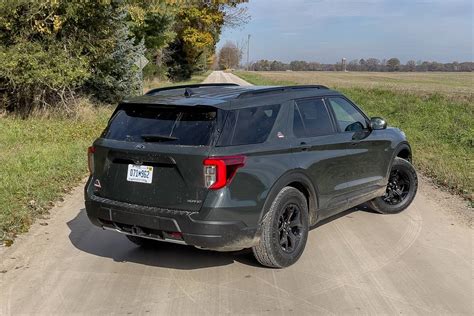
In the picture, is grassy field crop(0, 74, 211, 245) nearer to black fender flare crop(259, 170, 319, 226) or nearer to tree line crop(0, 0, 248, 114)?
tree line crop(0, 0, 248, 114)

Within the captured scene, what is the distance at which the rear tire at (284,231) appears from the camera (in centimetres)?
468

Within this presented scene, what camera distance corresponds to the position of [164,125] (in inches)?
185

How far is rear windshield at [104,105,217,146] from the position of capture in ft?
14.8

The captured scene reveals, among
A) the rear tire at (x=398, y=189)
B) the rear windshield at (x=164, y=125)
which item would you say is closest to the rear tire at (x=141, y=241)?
the rear windshield at (x=164, y=125)

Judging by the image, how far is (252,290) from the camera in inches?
174

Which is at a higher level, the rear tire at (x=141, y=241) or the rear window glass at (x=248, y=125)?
the rear window glass at (x=248, y=125)

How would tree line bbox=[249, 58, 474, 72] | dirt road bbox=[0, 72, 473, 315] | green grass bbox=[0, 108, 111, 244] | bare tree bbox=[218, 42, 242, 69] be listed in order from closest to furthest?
dirt road bbox=[0, 72, 473, 315], green grass bbox=[0, 108, 111, 244], tree line bbox=[249, 58, 474, 72], bare tree bbox=[218, 42, 242, 69]

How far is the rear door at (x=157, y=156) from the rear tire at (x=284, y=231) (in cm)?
75

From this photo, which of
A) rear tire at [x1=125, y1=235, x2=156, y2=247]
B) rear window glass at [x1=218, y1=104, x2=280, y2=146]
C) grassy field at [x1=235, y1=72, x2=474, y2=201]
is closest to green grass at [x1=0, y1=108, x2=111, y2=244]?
rear tire at [x1=125, y1=235, x2=156, y2=247]

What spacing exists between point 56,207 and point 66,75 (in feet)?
27.5

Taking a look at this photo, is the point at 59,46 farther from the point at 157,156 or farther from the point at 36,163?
the point at 157,156

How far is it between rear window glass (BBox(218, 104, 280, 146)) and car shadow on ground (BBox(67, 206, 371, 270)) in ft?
4.27

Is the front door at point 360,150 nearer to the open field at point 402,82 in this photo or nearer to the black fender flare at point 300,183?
the black fender flare at point 300,183

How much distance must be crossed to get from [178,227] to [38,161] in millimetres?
6250
